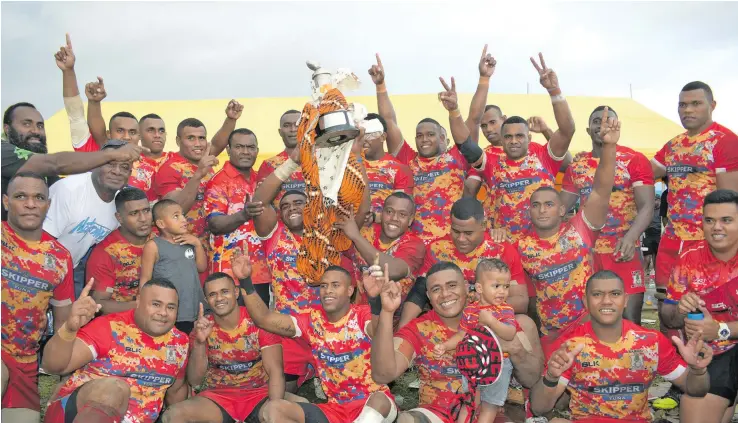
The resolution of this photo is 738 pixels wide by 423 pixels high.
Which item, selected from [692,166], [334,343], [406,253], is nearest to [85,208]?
[334,343]

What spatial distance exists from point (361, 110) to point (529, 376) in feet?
6.55

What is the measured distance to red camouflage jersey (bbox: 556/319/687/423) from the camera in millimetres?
4277

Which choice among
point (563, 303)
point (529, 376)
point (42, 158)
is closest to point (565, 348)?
point (529, 376)

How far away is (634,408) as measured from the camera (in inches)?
169

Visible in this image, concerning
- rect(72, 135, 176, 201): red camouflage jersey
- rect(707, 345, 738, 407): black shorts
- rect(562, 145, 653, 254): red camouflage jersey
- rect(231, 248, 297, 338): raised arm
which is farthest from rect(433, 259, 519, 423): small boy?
rect(72, 135, 176, 201): red camouflage jersey

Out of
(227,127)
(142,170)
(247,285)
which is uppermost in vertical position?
(227,127)

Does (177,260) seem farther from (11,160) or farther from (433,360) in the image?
(433,360)

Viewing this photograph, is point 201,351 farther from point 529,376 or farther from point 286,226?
point 529,376

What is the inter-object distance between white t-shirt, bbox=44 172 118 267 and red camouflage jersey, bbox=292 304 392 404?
2024 millimetres

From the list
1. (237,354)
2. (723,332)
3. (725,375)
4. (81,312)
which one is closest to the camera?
(81,312)

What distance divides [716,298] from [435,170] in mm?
2665

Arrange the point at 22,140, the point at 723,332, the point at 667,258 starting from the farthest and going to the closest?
the point at 667,258, the point at 22,140, the point at 723,332

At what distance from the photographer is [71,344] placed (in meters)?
4.02

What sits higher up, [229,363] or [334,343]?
[334,343]
